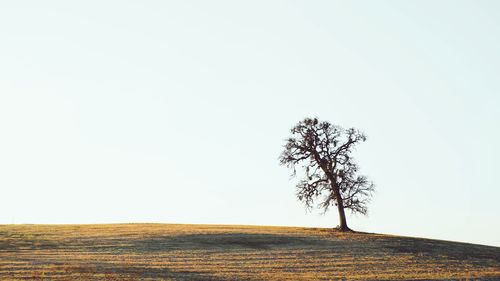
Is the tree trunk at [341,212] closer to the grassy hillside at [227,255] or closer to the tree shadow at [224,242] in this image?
the grassy hillside at [227,255]

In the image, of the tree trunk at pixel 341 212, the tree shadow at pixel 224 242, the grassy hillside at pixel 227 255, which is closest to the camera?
the grassy hillside at pixel 227 255

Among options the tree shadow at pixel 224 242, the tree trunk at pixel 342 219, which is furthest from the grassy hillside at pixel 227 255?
the tree trunk at pixel 342 219

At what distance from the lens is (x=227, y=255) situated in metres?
44.6

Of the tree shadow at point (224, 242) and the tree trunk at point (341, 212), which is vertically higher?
the tree trunk at point (341, 212)

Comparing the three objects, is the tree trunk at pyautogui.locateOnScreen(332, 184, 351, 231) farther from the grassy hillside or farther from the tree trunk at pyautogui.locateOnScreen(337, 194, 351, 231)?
the grassy hillside

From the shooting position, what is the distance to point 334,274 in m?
38.6

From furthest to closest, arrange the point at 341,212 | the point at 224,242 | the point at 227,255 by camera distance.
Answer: the point at 341,212
the point at 224,242
the point at 227,255

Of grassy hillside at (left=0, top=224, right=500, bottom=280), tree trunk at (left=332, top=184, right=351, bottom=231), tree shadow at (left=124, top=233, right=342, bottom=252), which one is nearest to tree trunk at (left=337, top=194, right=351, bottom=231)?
tree trunk at (left=332, top=184, right=351, bottom=231)

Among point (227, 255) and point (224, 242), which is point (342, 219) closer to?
point (224, 242)

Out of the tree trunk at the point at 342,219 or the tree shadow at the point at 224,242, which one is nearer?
the tree shadow at the point at 224,242

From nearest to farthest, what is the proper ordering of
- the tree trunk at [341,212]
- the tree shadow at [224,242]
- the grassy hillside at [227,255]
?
the grassy hillside at [227,255] → the tree shadow at [224,242] → the tree trunk at [341,212]

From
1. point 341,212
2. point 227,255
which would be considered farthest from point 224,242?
point 341,212

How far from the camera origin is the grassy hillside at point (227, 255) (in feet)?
121

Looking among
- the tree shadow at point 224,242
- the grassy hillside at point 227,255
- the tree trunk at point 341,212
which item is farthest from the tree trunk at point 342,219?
the tree shadow at point 224,242
